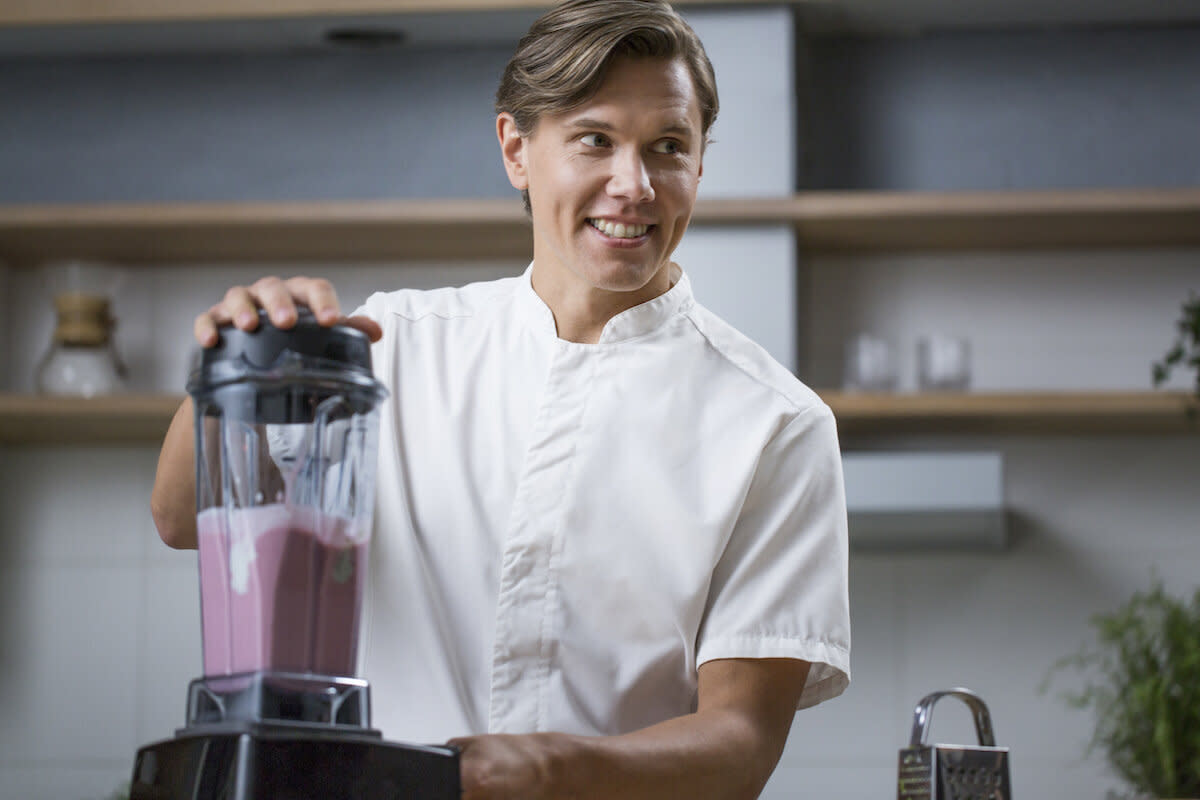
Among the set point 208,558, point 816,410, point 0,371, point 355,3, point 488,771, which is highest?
point 355,3

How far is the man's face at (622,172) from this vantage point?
111cm

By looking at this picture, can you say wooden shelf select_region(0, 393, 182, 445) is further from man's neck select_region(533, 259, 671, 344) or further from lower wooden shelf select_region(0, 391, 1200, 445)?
man's neck select_region(533, 259, 671, 344)

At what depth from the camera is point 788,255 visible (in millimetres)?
2494

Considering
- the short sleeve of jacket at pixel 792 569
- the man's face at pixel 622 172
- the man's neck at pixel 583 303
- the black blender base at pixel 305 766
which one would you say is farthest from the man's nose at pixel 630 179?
the black blender base at pixel 305 766

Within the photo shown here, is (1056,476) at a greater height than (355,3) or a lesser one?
lesser

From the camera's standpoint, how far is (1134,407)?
2.41 metres

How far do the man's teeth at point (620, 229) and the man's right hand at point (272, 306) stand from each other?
0.37m

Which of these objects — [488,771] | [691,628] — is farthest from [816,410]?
[488,771]

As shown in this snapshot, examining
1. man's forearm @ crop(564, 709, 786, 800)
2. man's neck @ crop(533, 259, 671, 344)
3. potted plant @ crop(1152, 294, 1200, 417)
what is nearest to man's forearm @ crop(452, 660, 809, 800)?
man's forearm @ crop(564, 709, 786, 800)

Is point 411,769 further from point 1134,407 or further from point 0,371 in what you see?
point 0,371

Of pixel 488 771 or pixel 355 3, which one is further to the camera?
pixel 355 3

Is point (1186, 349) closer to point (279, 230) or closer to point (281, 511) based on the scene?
point (279, 230)

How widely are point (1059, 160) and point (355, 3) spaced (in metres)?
1.35

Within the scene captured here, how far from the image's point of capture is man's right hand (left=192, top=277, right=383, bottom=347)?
2.52 feet
